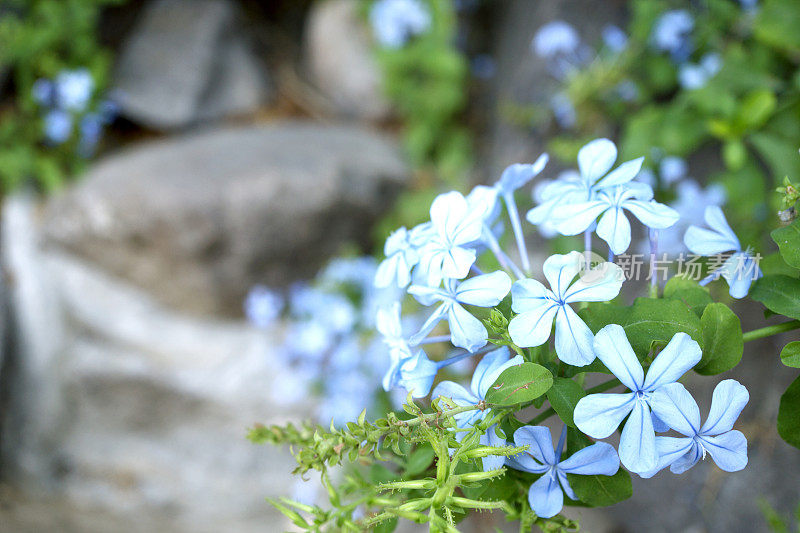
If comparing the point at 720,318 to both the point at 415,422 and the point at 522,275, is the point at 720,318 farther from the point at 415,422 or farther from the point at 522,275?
the point at 415,422

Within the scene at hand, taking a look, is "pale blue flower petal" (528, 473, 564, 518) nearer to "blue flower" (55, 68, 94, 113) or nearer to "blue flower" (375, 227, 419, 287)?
"blue flower" (375, 227, 419, 287)

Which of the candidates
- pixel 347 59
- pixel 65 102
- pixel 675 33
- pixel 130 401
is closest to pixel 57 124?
pixel 65 102

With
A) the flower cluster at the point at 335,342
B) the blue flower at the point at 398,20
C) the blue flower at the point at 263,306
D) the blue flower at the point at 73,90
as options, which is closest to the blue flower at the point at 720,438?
the flower cluster at the point at 335,342

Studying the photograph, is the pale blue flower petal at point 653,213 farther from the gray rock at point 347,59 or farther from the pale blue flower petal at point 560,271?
the gray rock at point 347,59

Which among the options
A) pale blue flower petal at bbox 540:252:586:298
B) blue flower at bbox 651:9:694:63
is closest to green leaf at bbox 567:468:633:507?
pale blue flower petal at bbox 540:252:586:298

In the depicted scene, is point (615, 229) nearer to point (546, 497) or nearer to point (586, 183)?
point (586, 183)
